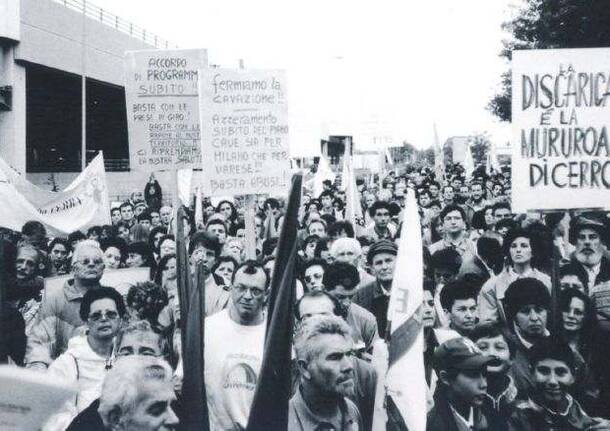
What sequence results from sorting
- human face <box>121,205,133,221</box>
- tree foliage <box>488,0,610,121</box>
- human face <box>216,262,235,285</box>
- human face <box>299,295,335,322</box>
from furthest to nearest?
tree foliage <box>488,0,610,121</box> < human face <box>121,205,133,221</box> < human face <box>216,262,235,285</box> < human face <box>299,295,335,322</box>

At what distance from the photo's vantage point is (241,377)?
13.1 ft

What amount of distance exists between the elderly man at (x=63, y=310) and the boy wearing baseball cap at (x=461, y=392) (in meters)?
2.38

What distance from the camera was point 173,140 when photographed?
22.4 ft

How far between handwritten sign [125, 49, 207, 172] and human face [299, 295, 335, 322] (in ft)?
9.07

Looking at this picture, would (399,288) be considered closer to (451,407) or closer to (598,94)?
(451,407)

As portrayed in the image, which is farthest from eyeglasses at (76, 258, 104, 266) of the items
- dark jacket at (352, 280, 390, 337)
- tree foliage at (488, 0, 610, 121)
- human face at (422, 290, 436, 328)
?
tree foliage at (488, 0, 610, 121)

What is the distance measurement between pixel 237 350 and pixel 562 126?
2.84 meters

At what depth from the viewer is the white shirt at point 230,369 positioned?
12.9ft

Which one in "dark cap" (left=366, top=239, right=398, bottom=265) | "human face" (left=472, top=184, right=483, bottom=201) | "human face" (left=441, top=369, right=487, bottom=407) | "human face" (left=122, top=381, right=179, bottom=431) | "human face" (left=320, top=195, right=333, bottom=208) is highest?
"human face" (left=472, top=184, right=483, bottom=201)

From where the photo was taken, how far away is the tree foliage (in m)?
22.9

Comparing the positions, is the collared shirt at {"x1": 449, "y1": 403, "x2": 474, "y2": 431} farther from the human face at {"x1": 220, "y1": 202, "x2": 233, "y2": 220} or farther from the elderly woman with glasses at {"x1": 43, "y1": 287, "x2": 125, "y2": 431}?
the human face at {"x1": 220, "y1": 202, "x2": 233, "y2": 220}

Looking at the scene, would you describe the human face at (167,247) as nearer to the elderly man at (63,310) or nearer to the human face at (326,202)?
the elderly man at (63,310)

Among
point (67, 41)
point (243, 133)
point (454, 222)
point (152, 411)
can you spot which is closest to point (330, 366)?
point (152, 411)

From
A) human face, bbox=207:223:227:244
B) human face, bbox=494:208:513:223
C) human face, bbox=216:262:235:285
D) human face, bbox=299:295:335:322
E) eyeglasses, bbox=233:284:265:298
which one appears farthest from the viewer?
human face, bbox=494:208:513:223
